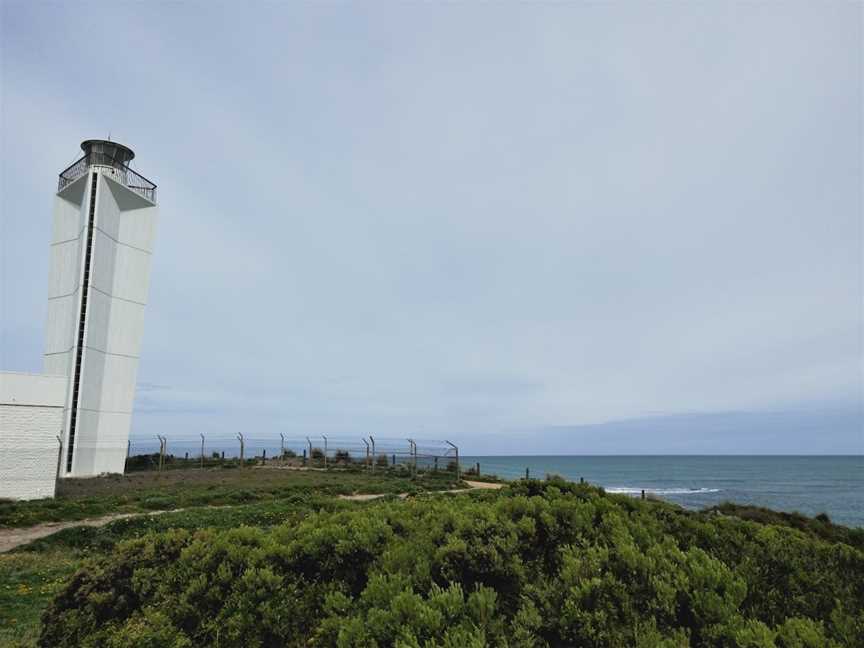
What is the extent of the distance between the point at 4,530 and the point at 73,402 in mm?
10128

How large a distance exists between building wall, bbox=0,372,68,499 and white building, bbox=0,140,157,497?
4169 mm

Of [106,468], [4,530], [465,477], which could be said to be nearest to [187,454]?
→ [106,468]

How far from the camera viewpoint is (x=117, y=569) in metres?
4.39

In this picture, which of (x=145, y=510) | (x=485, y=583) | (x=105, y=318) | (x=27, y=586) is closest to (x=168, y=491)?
(x=145, y=510)

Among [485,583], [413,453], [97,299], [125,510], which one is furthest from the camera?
[413,453]

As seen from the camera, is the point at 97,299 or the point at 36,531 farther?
the point at 97,299

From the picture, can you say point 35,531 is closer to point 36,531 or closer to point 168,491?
point 36,531

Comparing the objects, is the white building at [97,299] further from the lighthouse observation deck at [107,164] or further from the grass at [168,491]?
the grass at [168,491]

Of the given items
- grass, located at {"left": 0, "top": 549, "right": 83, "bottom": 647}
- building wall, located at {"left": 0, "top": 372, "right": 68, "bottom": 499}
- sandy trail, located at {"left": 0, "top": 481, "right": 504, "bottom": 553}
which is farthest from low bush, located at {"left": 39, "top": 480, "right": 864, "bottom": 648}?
building wall, located at {"left": 0, "top": 372, "right": 68, "bottom": 499}

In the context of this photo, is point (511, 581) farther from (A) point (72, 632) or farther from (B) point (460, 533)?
(A) point (72, 632)

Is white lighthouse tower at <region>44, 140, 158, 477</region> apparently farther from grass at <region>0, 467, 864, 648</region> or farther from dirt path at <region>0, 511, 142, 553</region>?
dirt path at <region>0, 511, 142, 553</region>

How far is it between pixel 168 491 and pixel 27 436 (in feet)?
15.2

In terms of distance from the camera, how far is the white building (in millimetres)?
21047

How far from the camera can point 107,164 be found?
23.2 m
